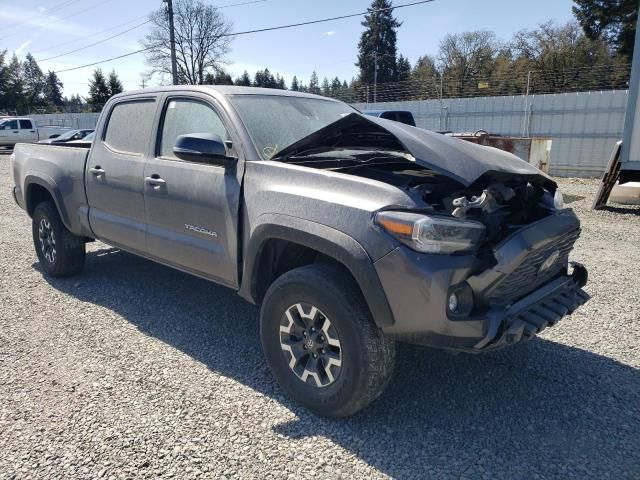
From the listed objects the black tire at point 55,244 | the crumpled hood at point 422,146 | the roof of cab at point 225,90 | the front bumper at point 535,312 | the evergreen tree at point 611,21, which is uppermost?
the evergreen tree at point 611,21

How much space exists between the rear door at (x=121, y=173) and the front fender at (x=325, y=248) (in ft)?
4.64

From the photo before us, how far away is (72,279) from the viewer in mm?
5535

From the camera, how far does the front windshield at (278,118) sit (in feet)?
11.5

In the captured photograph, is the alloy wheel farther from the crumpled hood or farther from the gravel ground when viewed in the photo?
the crumpled hood

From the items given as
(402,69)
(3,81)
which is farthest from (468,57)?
(3,81)

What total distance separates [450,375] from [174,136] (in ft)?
9.14

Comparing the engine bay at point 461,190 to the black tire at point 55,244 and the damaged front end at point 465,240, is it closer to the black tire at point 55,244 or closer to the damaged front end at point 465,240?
the damaged front end at point 465,240

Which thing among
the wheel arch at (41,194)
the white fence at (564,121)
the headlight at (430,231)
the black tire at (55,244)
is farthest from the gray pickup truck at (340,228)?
the white fence at (564,121)

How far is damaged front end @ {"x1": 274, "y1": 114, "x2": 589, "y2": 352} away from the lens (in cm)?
249

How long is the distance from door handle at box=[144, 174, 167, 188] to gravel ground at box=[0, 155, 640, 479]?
1.23 metres

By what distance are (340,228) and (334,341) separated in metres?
0.64

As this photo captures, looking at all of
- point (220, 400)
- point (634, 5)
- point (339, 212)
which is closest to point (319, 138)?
point (339, 212)

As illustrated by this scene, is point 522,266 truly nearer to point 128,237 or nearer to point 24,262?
point 128,237

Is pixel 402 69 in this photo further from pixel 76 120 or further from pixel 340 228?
pixel 340 228
